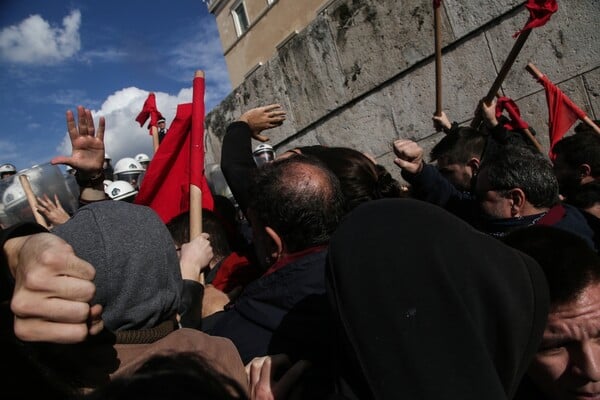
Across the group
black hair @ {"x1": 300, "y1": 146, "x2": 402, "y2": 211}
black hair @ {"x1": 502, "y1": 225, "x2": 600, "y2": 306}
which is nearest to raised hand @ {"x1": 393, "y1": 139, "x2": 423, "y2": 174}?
black hair @ {"x1": 300, "y1": 146, "x2": 402, "y2": 211}

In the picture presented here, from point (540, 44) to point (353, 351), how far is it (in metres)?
3.74

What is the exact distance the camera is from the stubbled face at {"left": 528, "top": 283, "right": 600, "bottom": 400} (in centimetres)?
116

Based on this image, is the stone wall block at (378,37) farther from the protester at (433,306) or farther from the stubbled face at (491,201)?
the protester at (433,306)

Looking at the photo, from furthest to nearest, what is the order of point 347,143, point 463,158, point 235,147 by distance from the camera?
point 347,143, point 463,158, point 235,147

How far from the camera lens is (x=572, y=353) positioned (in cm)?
119

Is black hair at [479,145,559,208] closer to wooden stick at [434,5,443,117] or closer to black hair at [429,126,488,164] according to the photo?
black hair at [429,126,488,164]

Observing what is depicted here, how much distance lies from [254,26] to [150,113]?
58.0ft

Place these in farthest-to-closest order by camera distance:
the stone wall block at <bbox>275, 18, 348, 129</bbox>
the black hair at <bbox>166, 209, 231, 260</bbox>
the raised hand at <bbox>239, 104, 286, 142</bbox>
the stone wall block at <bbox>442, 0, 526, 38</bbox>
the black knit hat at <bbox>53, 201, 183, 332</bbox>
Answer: the stone wall block at <bbox>275, 18, 348, 129</bbox>
the stone wall block at <bbox>442, 0, 526, 38</bbox>
the raised hand at <bbox>239, 104, 286, 142</bbox>
the black hair at <bbox>166, 209, 231, 260</bbox>
the black knit hat at <bbox>53, 201, 183, 332</bbox>

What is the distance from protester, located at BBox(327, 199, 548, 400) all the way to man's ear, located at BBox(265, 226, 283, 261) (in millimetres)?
689

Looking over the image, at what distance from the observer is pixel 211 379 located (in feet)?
2.41

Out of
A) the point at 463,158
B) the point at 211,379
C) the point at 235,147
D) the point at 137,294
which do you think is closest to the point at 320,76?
the point at 463,158

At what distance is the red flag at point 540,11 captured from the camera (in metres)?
→ 2.65

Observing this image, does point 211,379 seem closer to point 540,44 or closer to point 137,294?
point 137,294

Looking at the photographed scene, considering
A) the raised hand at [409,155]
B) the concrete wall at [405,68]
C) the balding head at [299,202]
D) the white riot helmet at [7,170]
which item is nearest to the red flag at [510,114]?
the concrete wall at [405,68]
